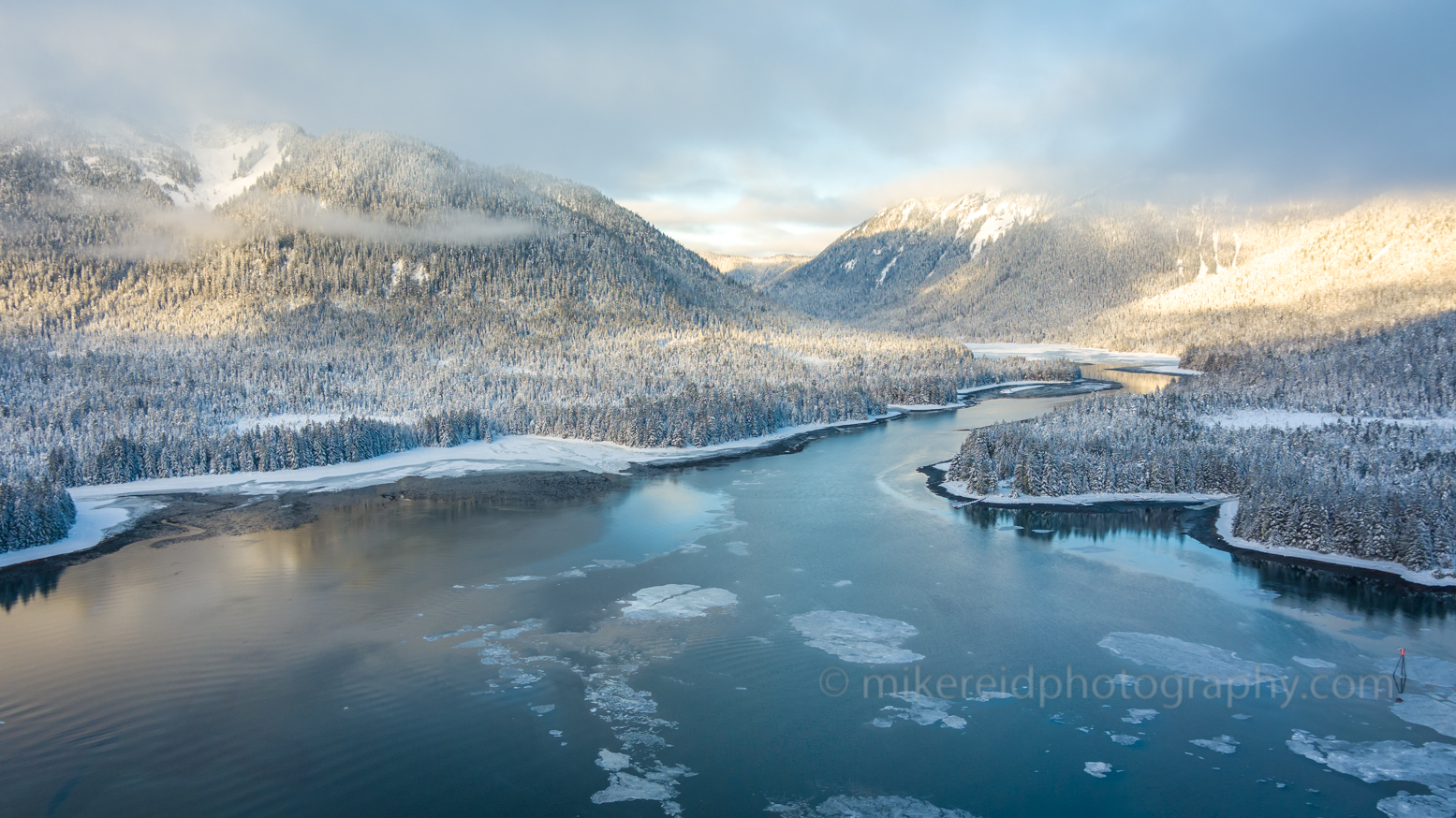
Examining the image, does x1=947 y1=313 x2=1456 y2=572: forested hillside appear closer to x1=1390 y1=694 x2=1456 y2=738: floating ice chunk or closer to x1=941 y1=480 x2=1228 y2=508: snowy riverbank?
x1=941 y1=480 x2=1228 y2=508: snowy riverbank

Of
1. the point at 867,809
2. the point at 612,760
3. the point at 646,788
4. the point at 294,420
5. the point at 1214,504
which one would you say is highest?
the point at 294,420

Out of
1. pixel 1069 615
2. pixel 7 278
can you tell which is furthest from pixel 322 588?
pixel 7 278

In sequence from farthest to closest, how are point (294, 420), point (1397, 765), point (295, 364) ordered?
point (295, 364) → point (294, 420) → point (1397, 765)

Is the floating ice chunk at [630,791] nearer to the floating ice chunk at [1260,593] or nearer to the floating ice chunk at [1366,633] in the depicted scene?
the floating ice chunk at [1366,633]

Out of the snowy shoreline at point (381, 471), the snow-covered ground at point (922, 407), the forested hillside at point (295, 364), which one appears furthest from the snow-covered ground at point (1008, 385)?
the snowy shoreline at point (381, 471)

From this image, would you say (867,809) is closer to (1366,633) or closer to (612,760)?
(612,760)

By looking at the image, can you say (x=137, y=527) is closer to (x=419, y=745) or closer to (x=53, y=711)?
(x=53, y=711)

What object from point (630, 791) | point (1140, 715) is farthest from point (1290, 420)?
point (630, 791)
